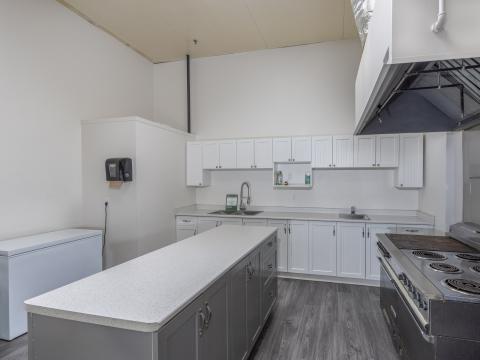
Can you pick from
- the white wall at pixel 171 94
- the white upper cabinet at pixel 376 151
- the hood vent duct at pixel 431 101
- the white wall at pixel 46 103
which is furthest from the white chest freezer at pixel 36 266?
the white upper cabinet at pixel 376 151

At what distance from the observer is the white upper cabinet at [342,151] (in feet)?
13.7

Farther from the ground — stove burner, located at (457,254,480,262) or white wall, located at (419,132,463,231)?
white wall, located at (419,132,463,231)

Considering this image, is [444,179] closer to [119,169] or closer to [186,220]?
[186,220]

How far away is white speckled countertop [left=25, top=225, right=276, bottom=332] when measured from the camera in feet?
3.99

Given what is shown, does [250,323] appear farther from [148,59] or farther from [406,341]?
[148,59]

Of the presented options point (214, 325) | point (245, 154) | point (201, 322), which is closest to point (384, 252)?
point (214, 325)

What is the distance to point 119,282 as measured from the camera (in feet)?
5.22

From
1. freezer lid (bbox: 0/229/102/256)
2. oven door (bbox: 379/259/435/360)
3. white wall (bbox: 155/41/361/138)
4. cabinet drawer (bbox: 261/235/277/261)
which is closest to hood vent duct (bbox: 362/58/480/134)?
oven door (bbox: 379/259/435/360)

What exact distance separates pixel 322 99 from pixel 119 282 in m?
4.03

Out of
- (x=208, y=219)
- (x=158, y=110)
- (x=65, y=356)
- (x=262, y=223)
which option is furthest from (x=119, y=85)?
(x=65, y=356)

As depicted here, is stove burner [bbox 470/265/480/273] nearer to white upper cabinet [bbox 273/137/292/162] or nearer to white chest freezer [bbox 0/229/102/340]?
white upper cabinet [bbox 273/137/292/162]

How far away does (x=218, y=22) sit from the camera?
402 centimetres

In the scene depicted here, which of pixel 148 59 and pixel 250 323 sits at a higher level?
pixel 148 59

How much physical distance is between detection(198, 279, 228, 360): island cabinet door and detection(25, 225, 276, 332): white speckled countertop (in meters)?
0.09
